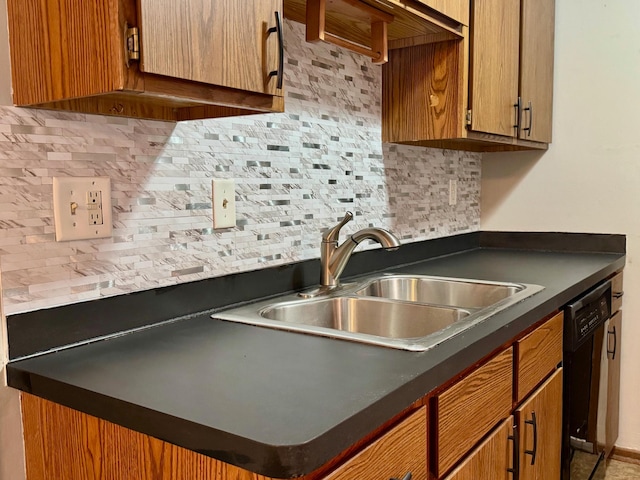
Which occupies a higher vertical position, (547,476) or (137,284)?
(137,284)

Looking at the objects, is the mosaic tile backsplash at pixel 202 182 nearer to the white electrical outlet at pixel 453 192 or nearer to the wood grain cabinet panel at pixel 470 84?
the wood grain cabinet panel at pixel 470 84

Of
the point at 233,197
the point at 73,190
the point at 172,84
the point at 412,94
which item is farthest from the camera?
the point at 412,94

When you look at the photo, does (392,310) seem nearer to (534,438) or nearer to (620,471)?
(534,438)

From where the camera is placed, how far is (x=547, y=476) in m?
1.56

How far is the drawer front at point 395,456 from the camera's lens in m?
0.77

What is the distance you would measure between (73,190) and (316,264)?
764mm

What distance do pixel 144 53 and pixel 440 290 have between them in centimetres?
126

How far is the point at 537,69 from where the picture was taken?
7.47 ft

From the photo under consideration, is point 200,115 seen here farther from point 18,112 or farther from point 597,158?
point 597,158

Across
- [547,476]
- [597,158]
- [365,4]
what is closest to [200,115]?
[365,4]

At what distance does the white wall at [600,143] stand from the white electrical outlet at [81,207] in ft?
6.70

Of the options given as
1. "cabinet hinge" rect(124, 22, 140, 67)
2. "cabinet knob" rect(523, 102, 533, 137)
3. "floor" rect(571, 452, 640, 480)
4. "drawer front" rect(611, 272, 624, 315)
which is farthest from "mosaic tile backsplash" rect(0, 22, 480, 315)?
"floor" rect(571, 452, 640, 480)

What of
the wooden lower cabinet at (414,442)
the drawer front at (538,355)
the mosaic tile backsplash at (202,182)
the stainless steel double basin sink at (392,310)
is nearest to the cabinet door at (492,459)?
the wooden lower cabinet at (414,442)

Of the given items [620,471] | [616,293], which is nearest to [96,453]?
[616,293]
